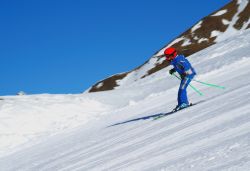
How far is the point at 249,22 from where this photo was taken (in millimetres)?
111812

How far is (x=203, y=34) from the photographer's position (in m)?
121

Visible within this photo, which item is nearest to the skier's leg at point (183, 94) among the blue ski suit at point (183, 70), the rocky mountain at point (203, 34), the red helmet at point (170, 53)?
the blue ski suit at point (183, 70)

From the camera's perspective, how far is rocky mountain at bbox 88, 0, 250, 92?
111m

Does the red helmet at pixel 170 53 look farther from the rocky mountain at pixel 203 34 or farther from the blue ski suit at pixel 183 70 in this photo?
the rocky mountain at pixel 203 34

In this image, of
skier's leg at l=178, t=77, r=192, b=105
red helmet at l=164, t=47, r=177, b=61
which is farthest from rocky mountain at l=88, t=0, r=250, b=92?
red helmet at l=164, t=47, r=177, b=61

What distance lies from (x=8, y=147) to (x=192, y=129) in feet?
50.2

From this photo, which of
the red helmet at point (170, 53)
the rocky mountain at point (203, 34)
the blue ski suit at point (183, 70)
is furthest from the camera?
the rocky mountain at point (203, 34)

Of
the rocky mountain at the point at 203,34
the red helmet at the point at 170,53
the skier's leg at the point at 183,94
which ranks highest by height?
the rocky mountain at the point at 203,34

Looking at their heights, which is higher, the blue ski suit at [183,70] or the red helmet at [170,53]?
the red helmet at [170,53]

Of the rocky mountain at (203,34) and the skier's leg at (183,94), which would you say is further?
the rocky mountain at (203,34)

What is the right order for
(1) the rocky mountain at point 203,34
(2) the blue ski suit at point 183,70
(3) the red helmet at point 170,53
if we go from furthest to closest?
(1) the rocky mountain at point 203,34 < (2) the blue ski suit at point 183,70 < (3) the red helmet at point 170,53

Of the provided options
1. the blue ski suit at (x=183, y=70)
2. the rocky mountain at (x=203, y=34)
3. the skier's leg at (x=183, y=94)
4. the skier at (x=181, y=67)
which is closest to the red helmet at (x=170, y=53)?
the skier at (x=181, y=67)

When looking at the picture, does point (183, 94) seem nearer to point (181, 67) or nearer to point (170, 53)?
point (181, 67)

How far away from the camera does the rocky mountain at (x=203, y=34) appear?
11096 cm
